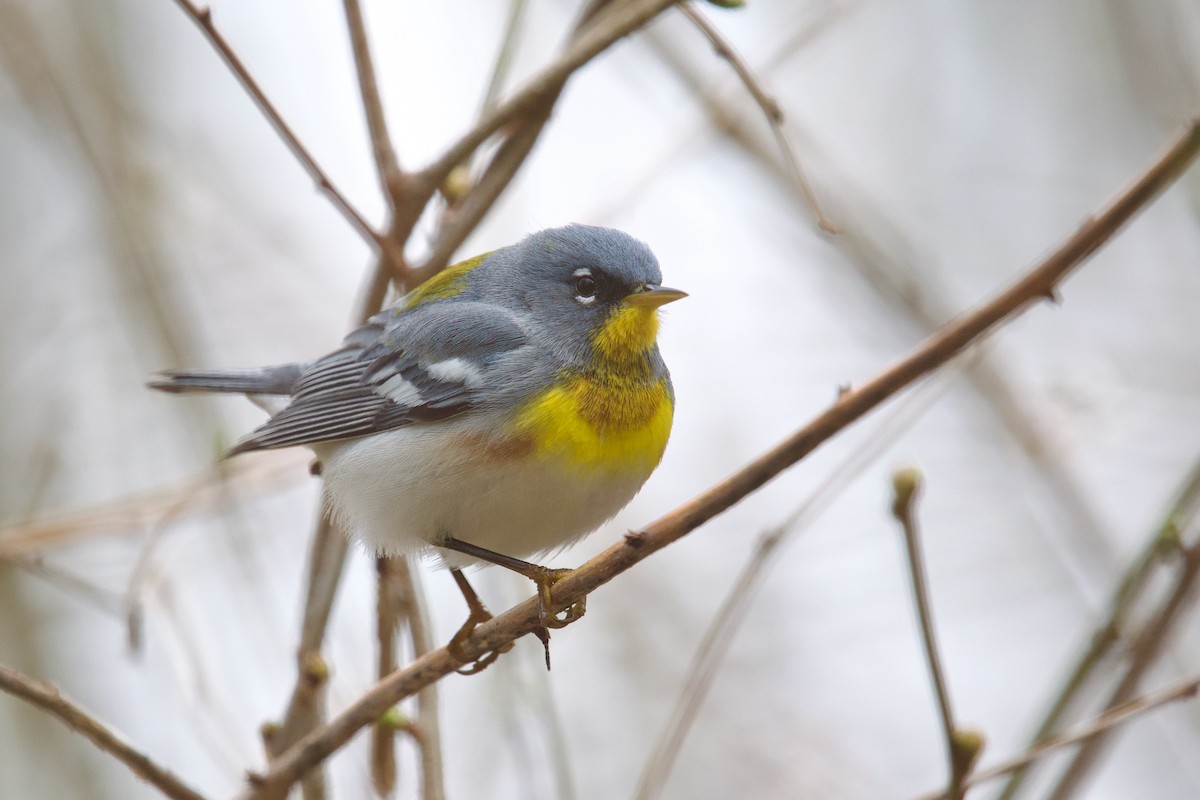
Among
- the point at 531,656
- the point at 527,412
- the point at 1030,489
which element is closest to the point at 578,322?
the point at 527,412

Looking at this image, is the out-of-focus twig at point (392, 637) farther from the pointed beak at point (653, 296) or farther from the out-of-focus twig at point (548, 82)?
the out-of-focus twig at point (548, 82)

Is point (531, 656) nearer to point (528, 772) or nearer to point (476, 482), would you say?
point (528, 772)

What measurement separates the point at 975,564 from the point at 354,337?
3583mm

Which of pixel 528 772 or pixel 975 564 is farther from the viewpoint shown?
pixel 975 564

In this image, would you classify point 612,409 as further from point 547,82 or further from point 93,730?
point 93,730

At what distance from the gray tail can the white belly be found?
68 cm

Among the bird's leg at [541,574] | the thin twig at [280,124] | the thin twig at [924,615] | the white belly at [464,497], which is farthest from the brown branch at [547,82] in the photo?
the thin twig at [924,615]

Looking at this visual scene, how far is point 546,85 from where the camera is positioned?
2.80m

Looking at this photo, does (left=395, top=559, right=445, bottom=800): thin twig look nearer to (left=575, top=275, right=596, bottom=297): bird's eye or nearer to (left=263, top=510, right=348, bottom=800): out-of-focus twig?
(left=263, top=510, right=348, bottom=800): out-of-focus twig

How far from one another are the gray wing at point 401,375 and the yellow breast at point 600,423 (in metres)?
0.18

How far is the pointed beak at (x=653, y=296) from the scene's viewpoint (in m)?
2.89

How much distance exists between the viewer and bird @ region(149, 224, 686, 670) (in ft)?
8.97

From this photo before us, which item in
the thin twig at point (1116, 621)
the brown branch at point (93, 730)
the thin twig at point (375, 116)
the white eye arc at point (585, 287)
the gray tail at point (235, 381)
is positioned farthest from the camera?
the gray tail at point (235, 381)

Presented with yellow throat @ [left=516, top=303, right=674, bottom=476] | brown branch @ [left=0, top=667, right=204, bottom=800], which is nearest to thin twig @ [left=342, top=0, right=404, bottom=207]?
yellow throat @ [left=516, top=303, right=674, bottom=476]
